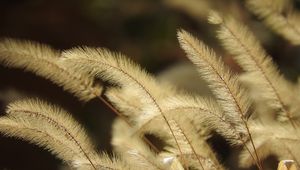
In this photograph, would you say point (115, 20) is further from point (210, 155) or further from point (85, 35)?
point (210, 155)

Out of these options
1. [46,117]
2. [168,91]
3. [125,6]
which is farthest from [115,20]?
[46,117]

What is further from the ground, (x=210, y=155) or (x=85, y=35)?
(x=85, y=35)

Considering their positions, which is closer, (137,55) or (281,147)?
(281,147)

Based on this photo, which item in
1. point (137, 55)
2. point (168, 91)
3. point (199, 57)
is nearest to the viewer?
point (199, 57)

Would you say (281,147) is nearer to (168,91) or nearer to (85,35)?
(168,91)

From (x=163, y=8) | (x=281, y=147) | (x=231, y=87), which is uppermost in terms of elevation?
(x=163, y=8)

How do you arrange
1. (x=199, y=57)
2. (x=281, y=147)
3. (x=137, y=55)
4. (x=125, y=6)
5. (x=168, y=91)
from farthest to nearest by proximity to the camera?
1. (x=125, y=6)
2. (x=137, y=55)
3. (x=168, y=91)
4. (x=281, y=147)
5. (x=199, y=57)
